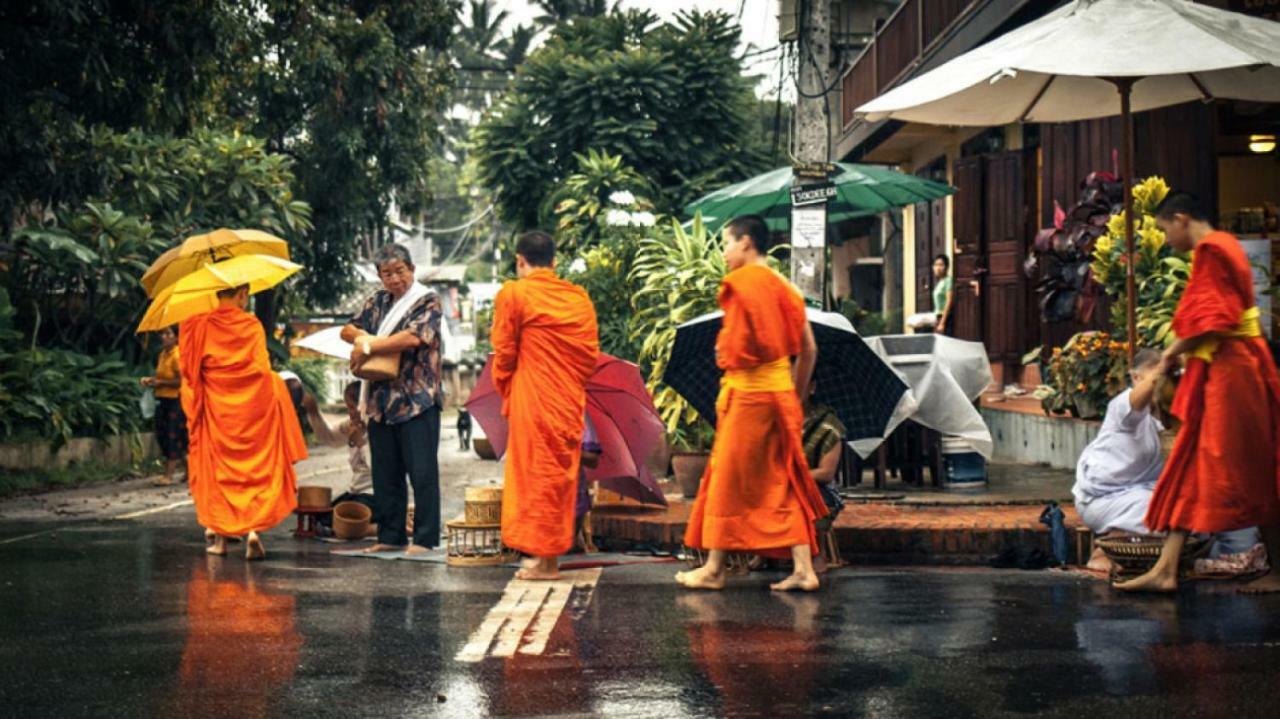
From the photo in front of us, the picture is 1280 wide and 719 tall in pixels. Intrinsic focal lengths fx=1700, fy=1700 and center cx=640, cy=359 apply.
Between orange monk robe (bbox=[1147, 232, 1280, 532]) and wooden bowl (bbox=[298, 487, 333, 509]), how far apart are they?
5.88 m

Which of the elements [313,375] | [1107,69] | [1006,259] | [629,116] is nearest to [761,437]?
[1107,69]

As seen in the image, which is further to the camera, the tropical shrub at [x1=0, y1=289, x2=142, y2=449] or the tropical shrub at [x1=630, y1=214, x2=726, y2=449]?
the tropical shrub at [x1=0, y1=289, x2=142, y2=449]

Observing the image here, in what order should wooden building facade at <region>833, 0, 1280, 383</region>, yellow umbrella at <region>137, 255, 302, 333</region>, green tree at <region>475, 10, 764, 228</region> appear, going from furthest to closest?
green tree at <region>475, 10, 764, 228</region>
wooden building facade at <region>833, 0, 1280, 383</region>
yellow umbrella at <region>137, 255, 302, 333</region>

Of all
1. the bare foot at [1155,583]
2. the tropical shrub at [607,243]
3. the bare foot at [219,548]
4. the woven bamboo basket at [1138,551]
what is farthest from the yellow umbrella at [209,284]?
the bare foot at [1155,583]

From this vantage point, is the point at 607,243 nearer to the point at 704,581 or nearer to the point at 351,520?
the point at 351,520

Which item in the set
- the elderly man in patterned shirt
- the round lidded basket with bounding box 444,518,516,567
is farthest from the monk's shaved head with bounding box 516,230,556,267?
the round lidded basket with bounding box 444,518,516,567

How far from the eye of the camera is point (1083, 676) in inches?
233

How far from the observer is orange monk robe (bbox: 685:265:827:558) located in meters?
8.44

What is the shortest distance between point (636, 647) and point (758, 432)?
6.68 ft

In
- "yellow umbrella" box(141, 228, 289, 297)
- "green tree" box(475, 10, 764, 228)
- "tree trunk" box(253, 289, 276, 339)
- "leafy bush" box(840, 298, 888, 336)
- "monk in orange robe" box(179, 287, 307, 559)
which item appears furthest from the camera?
"green tree" box(475, 10, 764, 228)

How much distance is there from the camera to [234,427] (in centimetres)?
1061

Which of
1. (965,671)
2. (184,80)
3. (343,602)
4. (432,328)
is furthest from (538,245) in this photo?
(184,80)

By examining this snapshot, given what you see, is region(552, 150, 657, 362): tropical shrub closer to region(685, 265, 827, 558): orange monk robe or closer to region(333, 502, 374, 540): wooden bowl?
region(333, 502, 374, 540): wooden bowl

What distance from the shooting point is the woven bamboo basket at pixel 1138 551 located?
27.2 ft
